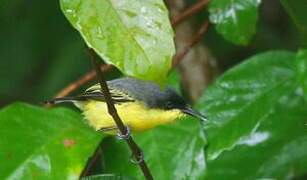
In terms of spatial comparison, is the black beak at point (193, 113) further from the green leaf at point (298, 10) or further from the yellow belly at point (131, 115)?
the green leaf at point (298, 10)

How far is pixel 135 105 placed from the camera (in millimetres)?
2584

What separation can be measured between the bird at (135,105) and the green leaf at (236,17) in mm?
278

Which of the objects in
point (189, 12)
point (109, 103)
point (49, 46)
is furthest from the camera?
point (49, 46)

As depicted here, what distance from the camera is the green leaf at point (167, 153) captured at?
236cm

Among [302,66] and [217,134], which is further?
[217,134]

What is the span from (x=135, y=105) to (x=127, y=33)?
4.09 feet

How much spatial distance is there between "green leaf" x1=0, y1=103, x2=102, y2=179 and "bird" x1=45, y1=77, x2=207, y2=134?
0.13 m

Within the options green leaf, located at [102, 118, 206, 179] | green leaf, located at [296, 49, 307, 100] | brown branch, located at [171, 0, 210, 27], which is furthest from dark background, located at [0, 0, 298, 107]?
green leaf, located at [296, 49, 307, 100]

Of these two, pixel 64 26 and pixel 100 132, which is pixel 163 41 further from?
pixel 64 26

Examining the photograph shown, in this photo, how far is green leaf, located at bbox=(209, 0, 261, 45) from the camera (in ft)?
8.33

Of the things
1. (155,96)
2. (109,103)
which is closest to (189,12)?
(155,96)

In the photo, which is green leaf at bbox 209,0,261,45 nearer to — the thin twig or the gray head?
the gray head

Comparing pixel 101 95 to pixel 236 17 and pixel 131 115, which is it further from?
pixel 236 17

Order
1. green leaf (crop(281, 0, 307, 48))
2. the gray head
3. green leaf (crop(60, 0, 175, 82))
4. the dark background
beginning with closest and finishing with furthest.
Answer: green leaf (crop(60, 0, 175, 82)) → green leaf (crop(281, 0, 307, 48)) → the gray head → the dark background
